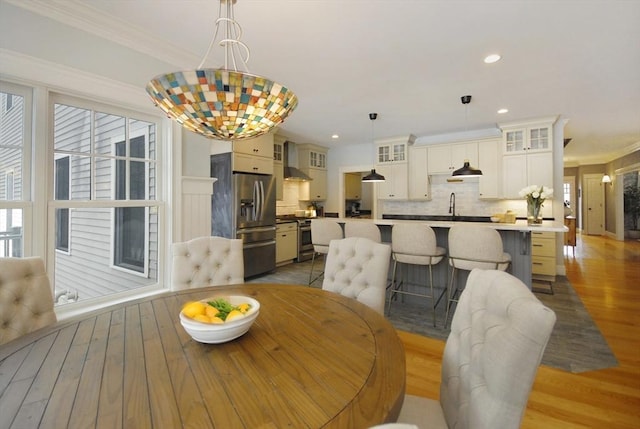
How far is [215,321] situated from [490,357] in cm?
87

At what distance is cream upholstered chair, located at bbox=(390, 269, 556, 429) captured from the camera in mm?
732

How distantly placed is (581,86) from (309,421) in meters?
4.46

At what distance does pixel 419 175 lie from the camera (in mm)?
5773

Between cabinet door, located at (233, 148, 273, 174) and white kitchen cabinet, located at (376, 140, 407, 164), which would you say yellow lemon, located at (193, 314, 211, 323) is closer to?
cabinet door, located at (233, 148, 273, 174)

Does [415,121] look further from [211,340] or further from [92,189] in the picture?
[211,340]

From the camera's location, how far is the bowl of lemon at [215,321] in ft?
3.31

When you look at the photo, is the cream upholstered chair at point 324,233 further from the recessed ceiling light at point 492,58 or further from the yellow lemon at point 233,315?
the yellow lemon at point 233,315

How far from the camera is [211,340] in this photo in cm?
103

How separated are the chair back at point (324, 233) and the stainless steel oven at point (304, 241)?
221 cm

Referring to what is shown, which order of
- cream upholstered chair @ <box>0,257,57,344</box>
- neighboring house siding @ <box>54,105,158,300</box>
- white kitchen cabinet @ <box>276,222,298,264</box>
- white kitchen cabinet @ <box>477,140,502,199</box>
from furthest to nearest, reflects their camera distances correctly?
1. white kitchen cabinet @ <box>276,222,298,264</box>
2. white kitchen cabinet @ <box>477,140,502,199</box>
3. neighboring house siding @ <box>54,105,158,300</box>
4. cream upholstered chair @ <box>0,257,57,344</box>

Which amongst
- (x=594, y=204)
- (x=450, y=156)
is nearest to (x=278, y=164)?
(x=450, y=156)

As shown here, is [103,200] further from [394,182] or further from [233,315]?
[394,182]

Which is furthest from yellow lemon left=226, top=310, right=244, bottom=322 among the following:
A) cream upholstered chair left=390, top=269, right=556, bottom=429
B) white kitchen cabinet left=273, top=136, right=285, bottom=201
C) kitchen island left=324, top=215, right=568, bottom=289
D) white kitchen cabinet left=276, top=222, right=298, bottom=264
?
white kitchen cabinet left=273, top=136, right=285, bottom=201

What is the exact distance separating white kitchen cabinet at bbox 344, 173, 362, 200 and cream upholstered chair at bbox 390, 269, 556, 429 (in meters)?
6.23
